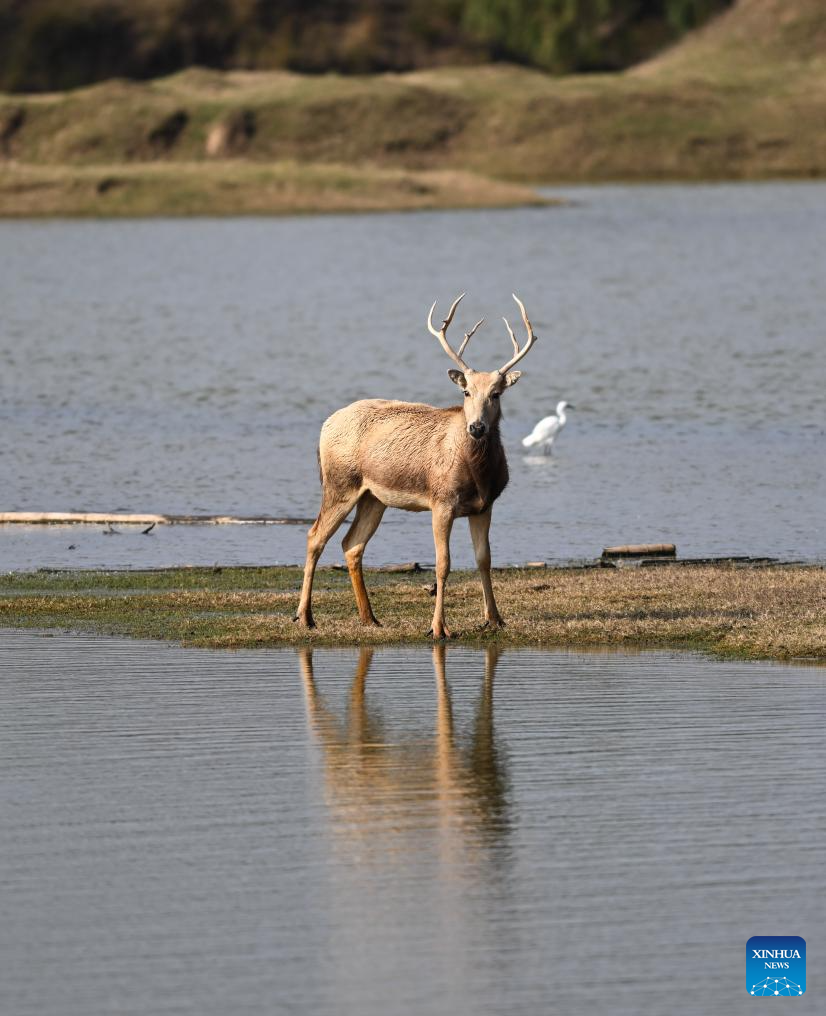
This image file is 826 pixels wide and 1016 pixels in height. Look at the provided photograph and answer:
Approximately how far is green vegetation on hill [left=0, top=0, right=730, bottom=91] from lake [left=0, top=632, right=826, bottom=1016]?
16085 centimetres

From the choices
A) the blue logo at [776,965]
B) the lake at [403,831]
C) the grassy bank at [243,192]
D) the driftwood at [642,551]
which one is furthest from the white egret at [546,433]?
the grassy bank at [243,192]

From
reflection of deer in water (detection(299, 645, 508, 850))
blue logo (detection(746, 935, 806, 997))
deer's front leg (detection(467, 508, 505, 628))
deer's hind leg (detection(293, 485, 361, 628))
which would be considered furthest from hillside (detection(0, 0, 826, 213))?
blue logo (detection(746, 935, 806, 997))

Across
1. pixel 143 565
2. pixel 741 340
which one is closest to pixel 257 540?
pixel 143 565

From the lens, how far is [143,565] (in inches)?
870

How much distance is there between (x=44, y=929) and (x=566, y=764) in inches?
155

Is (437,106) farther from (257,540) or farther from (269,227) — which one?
(257,540)

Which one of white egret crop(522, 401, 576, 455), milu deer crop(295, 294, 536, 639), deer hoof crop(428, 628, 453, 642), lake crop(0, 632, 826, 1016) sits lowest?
lake crop(0, 632, 826, 1016)

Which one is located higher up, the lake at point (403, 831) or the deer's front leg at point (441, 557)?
the deer's front leg at point (441, 557)

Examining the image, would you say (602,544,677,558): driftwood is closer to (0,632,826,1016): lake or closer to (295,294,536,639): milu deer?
(295,294,536,639): milu deer

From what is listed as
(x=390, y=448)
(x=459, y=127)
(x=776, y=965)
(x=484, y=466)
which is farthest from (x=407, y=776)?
(x=459, y=127)

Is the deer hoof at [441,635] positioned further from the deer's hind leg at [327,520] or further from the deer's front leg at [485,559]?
the deer's hind leg at [327,520]

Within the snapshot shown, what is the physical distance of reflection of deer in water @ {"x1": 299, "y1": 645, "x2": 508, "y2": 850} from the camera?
40.7ft

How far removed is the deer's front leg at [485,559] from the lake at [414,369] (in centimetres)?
504

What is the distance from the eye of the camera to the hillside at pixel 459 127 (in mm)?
121438
